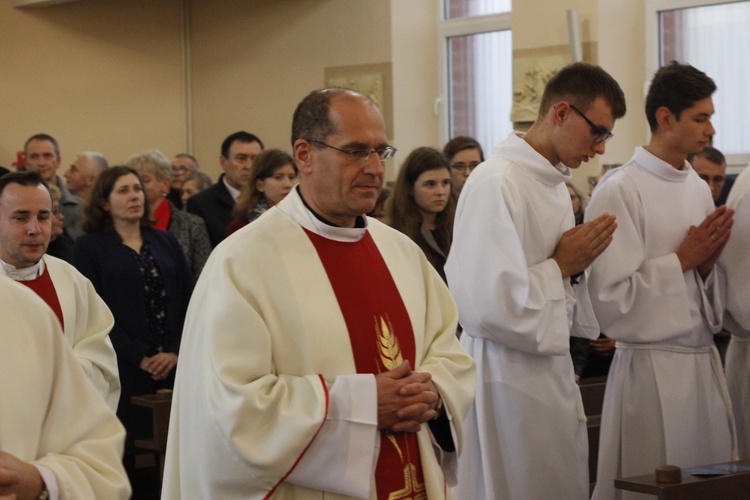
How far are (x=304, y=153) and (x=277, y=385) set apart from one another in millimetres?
707

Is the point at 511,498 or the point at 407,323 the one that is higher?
the point at 407,323

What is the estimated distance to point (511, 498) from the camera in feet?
13.8

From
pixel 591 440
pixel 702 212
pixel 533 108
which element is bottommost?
pixel 591 440

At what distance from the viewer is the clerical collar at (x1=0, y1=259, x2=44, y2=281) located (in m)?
4.55

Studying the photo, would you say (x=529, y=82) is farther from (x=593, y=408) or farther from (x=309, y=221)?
(x=309, y=221)

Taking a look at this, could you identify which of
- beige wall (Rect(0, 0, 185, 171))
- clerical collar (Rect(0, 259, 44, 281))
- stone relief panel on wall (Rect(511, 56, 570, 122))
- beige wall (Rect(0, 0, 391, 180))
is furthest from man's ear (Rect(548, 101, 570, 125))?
beige wall (Rect(0, 0, 185, 171))

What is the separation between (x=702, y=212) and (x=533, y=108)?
16.0 ft

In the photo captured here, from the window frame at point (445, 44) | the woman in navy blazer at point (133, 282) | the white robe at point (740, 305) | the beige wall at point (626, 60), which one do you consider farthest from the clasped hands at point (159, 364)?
the window frame at point (445, 44)

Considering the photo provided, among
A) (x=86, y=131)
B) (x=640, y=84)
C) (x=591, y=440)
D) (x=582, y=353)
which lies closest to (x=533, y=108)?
(x=640, y=84)

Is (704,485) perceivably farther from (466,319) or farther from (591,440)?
(591,440)

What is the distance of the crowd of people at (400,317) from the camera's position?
292 centimetres

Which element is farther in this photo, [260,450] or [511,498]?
[511,498]

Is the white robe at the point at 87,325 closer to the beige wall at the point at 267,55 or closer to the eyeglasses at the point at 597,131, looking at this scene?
the eyeglasses at the point at 597,131

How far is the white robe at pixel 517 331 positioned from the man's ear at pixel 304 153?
109cm
